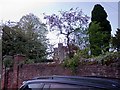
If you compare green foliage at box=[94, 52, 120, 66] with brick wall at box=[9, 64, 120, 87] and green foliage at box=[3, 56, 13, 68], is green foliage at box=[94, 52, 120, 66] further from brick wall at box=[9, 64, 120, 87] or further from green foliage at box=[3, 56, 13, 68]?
green foliage at box=[3, 56, 13, 68]

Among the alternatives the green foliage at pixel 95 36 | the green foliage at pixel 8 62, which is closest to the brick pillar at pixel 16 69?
the green foliage at pixel 8 62

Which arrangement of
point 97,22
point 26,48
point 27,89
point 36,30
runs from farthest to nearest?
1. point 36,30
2. point 26,48
3. point 97,22
4. point 27,89

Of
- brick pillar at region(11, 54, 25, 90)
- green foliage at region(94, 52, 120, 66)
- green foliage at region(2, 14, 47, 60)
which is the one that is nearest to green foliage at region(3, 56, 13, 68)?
brick pillar at region(11, 54, 25, 90)

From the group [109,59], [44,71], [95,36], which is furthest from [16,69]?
[109,59]

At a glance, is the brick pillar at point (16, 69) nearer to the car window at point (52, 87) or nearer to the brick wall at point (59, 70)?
the brick wall at point (59, 70)

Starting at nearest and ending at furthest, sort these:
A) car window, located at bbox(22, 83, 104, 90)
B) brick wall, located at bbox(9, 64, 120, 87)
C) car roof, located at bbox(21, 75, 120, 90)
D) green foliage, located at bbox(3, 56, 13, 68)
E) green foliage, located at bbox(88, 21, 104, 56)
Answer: car roof, located at bbox(21, 75, 120, 90)
car window, located at bbox(22, 83, 104, 90)
brick wall, located at bbox(9, 64, 120, 87)
green foliage, located at bbox(3, 56, 13, 68)
green foliage, located at bbox(88, 21, 104, 56)

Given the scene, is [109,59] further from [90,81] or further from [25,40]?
[25,40]

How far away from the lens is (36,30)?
101 feet

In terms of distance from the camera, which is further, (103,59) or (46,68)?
(46,68)

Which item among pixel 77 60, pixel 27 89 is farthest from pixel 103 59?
pixel 27 89

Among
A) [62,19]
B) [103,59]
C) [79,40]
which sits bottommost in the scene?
[103,59]

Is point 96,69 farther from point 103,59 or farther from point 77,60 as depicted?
point 77,60

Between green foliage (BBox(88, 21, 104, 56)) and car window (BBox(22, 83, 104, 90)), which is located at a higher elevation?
green foliage (BBox(88, 21, 104, 56))

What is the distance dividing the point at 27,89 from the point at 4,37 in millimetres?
22677
